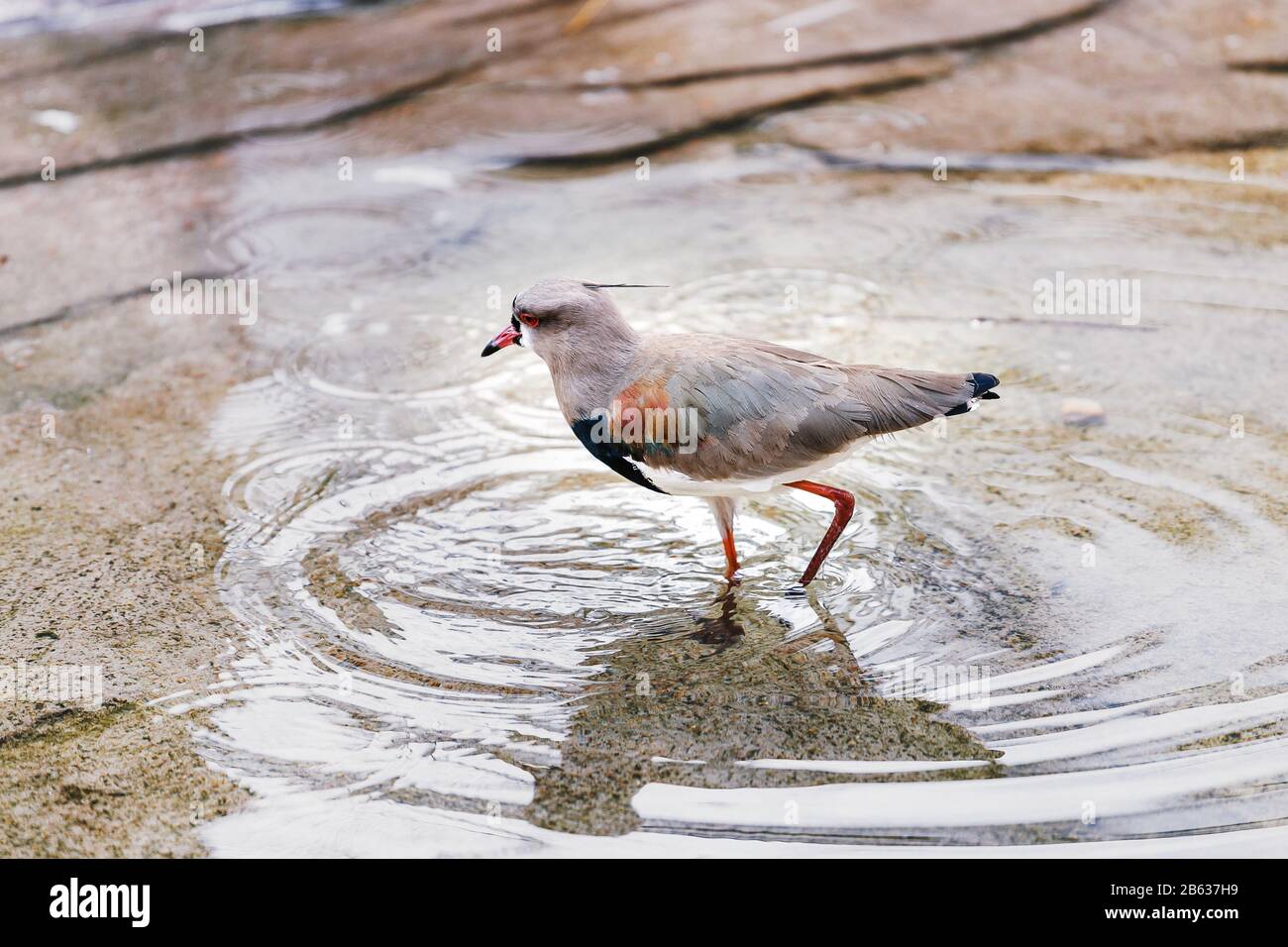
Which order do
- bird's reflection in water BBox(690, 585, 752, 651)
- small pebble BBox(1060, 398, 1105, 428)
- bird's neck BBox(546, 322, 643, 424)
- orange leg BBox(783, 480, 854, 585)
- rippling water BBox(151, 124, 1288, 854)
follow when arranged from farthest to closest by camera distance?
small pebble BBox(1060, 398, 1105, 428) → orange leg BBox(783, 480, 854, 585) → bird's neck BBox(546, 322, 643, 424) → bird's reflection in water BBox(690, 585, 752, 651) → rippling water BBox(151, 124, 1288, 854)

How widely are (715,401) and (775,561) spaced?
70 cm

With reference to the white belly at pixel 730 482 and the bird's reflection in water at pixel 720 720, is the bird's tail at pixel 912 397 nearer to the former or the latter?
the white belly at pixel 730 482

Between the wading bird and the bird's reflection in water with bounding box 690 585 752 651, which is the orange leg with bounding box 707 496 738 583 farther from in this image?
the bird's reflection in water with bounding box 690 585 752 651

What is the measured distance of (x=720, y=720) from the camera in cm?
375

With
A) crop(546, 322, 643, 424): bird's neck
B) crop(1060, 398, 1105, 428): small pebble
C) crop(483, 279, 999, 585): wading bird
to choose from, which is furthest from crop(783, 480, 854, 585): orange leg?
crop(1060, 398, 1105, 428): small pebble

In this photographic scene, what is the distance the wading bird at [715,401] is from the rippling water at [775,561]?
43 centimetres

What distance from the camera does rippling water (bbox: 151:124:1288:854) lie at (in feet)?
11.4

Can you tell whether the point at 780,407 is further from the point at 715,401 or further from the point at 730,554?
the point at 730,554

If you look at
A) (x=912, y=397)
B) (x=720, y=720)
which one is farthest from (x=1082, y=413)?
(x=720, y=720)

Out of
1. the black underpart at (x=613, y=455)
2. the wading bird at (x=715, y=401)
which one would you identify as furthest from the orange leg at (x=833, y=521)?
the black underpart at (x=613, y=455)

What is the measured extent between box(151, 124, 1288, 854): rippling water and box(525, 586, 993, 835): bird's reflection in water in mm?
13

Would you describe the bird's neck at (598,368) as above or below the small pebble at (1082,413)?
above

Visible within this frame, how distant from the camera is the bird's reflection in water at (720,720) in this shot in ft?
11.5

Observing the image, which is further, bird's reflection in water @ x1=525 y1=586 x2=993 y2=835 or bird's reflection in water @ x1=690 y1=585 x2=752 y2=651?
bird's reflection in water @ x1=690 y1=585 x2=752 y2=651
